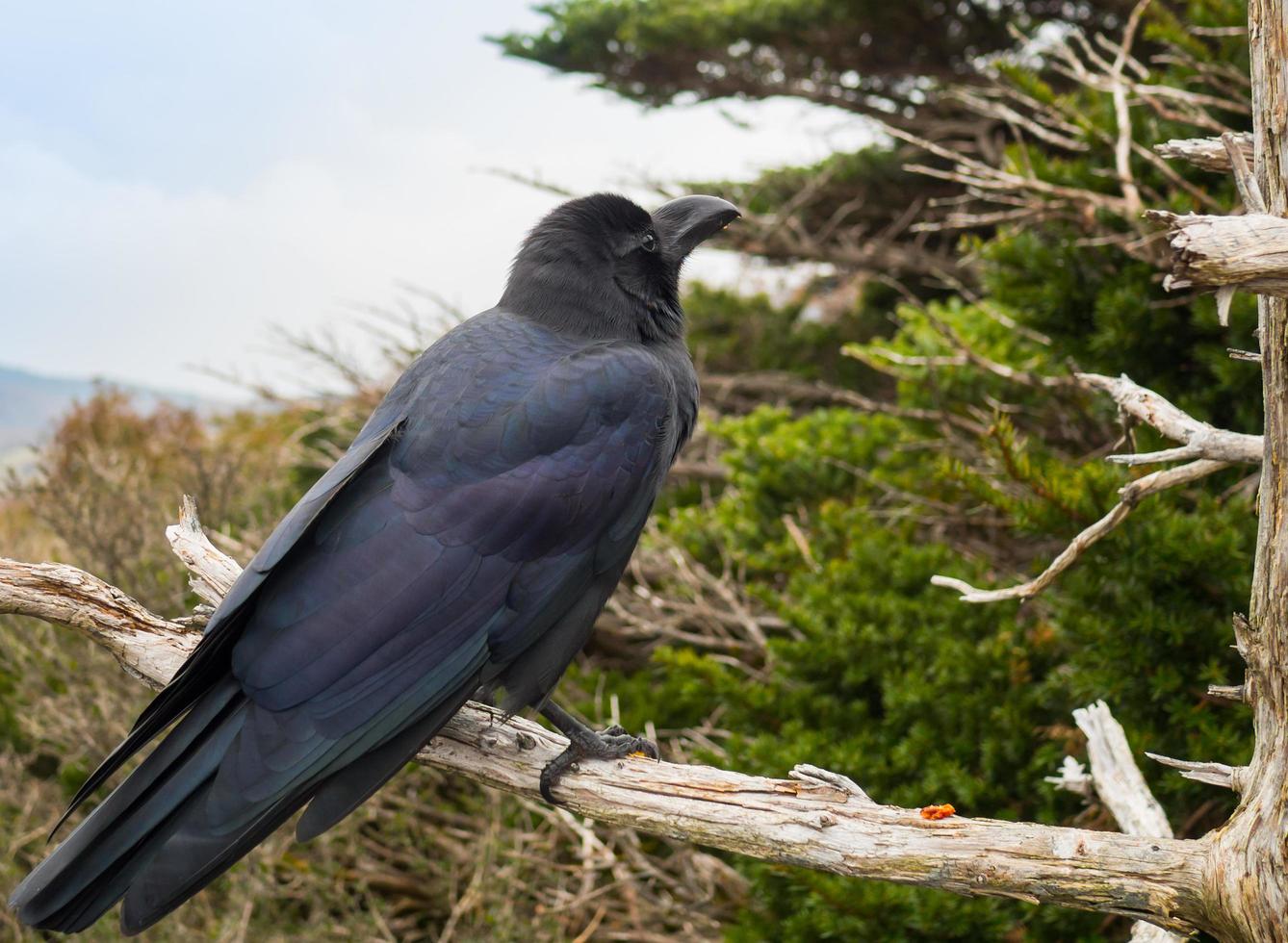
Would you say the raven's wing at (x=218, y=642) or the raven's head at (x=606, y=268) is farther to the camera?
the raven's head at (x=606, y=268)

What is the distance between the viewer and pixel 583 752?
2.67m

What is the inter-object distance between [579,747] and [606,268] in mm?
1366

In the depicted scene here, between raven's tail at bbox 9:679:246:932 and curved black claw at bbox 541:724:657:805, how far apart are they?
0.72m

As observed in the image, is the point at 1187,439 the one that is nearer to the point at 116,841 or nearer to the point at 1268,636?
the point at 1268,636

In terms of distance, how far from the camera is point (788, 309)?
9.92 metres

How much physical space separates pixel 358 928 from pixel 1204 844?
379 cm

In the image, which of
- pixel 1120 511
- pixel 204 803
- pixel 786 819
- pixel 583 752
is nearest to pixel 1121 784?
pixel 1120 511

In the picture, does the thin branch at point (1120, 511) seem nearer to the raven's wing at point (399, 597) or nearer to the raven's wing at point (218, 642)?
→ the raven's wing at point (399, 597)

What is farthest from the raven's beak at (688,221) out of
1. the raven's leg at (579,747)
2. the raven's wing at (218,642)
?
the raven's leg at (579,747)

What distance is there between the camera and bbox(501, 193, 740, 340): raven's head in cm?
317

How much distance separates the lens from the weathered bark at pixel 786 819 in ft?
6.63

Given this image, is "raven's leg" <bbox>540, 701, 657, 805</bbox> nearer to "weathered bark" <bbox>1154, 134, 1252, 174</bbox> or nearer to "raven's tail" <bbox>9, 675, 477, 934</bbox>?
"raven's tail" <bbox>9, 675, 477, 934</bbox>

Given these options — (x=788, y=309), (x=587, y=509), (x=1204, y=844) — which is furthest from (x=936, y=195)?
(x=1204, y=844)

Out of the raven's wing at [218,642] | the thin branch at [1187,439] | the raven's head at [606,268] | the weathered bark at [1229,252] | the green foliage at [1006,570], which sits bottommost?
the green foliage at [1006,570]
